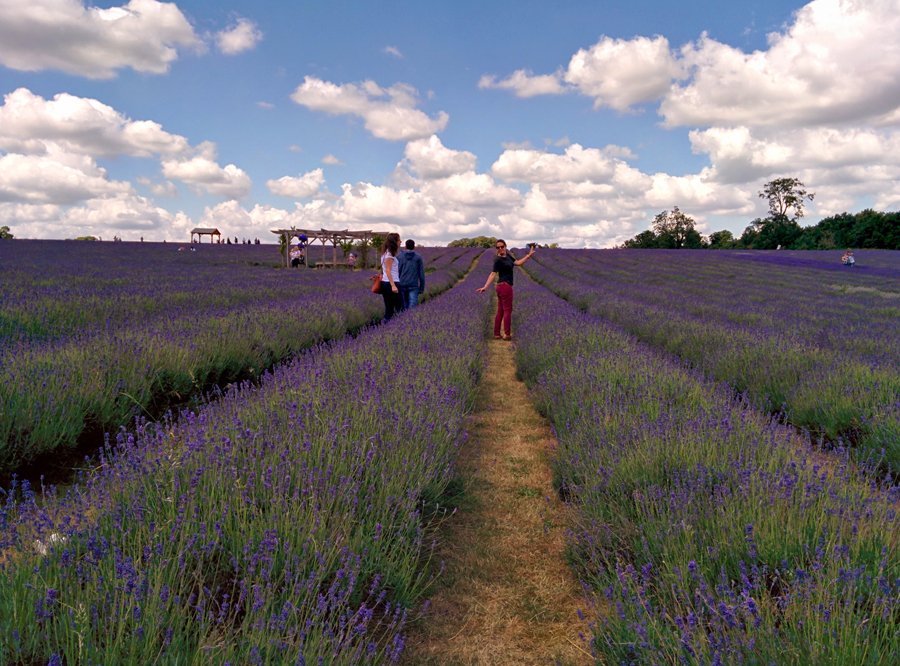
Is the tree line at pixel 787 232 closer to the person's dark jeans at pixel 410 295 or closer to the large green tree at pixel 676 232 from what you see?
the large green tree at pixel 676 232

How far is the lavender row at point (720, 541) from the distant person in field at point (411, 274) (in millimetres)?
4936

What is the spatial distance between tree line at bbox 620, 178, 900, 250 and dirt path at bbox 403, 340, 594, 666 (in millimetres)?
52878

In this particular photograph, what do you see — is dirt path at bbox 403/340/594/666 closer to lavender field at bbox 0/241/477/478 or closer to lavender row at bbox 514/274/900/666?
lavender row at bbox 514/274/900/666

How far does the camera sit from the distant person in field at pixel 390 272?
7.07 m

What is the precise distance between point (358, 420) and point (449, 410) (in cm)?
75

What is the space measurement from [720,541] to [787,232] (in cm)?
6325

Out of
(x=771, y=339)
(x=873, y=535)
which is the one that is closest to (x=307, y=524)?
(x=873, y=535)

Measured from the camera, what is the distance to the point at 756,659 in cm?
123

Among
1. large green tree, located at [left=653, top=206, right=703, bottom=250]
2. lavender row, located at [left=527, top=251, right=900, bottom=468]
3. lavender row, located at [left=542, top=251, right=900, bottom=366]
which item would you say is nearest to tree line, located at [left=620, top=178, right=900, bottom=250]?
large green tree, located at [left=653, top=206, right=703, bottom=250]

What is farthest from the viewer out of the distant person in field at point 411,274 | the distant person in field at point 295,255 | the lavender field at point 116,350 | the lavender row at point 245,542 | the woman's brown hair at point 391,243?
the distant person in field at point 295,255

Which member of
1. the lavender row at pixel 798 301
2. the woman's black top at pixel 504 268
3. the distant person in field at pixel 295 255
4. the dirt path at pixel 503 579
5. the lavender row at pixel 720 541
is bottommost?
the dirt path at pixel 503 579

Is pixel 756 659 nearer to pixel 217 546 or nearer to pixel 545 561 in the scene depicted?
pixel 545 561

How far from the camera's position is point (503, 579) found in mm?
2291

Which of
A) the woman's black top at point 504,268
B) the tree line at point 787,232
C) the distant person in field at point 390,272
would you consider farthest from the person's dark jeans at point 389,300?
the tree line at point 787,232
